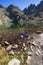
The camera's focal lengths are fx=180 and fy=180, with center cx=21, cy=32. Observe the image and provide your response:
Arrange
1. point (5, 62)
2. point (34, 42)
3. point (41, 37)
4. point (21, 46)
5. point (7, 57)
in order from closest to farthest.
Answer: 1. point (5, 62)
2. point (7, 57)
3. point (21, 46)
4. point (34, 42)
5. point (41, 37)

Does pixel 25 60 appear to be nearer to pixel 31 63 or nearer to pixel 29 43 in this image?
pixel 31 63

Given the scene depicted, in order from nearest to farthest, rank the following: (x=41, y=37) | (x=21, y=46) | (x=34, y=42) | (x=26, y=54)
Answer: (x=26, y=54) → (x=21, y=46) → (x=34, y=42) → (x=41, y=37)

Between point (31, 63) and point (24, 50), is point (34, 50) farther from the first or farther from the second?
point (31, 63)

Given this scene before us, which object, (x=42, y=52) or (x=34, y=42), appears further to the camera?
(x=34, y=42)

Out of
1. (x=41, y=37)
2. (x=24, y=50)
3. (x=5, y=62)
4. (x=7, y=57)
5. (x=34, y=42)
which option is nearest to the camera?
(x=5, y=62)

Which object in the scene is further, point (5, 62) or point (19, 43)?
point (19, 43)

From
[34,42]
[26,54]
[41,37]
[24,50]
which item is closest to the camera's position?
[26,54]

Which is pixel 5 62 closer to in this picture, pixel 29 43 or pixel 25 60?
pixel 25 60

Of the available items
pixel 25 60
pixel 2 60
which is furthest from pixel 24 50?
pixel 2 60

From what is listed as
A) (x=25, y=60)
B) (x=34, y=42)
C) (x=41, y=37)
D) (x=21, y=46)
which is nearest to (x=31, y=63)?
(x=25, y=60)
